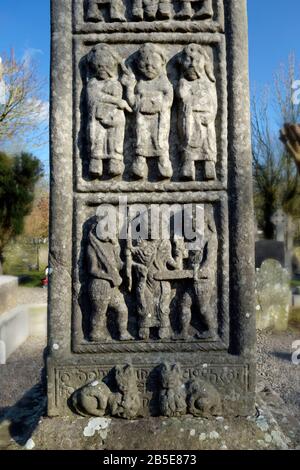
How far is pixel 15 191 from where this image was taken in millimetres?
14625

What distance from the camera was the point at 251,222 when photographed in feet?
7.08

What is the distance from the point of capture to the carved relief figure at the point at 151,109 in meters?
2.15

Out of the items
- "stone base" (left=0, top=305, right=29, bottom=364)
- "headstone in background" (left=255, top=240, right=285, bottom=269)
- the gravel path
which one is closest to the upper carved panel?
"stone base" (left=0, top=305, right=29, bottom=364)

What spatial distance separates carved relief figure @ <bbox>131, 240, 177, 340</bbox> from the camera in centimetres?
214

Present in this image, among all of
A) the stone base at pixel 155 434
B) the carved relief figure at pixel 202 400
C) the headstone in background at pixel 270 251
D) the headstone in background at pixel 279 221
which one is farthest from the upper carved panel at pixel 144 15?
the headstone in background at pixel 279 221

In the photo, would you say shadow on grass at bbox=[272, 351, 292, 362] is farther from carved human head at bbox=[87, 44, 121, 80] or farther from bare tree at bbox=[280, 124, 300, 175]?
carved human head at bbox=[87, 44, 121, 80]

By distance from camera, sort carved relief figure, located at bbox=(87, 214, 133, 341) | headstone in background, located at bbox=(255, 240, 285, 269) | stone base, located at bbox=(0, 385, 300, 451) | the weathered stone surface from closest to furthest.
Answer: stone base, located at bbox=(0, 385, 300, 451) → carved relief figure, located at bbox=(87, 214, 133, 341) → the weathered stone surface → headstone in background, located at bbox=(255, 240, 285, 269)

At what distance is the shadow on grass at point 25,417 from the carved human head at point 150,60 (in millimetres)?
1970

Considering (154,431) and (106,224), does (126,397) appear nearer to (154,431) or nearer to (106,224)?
(154,431)

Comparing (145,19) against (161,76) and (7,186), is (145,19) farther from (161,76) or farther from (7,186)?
(7,186)

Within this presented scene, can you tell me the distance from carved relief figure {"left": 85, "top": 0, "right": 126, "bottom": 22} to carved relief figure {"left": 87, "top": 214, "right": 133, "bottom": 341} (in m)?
1.20

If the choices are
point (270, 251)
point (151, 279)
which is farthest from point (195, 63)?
point (270, 251)

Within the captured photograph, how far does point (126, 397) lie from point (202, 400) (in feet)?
1.35
